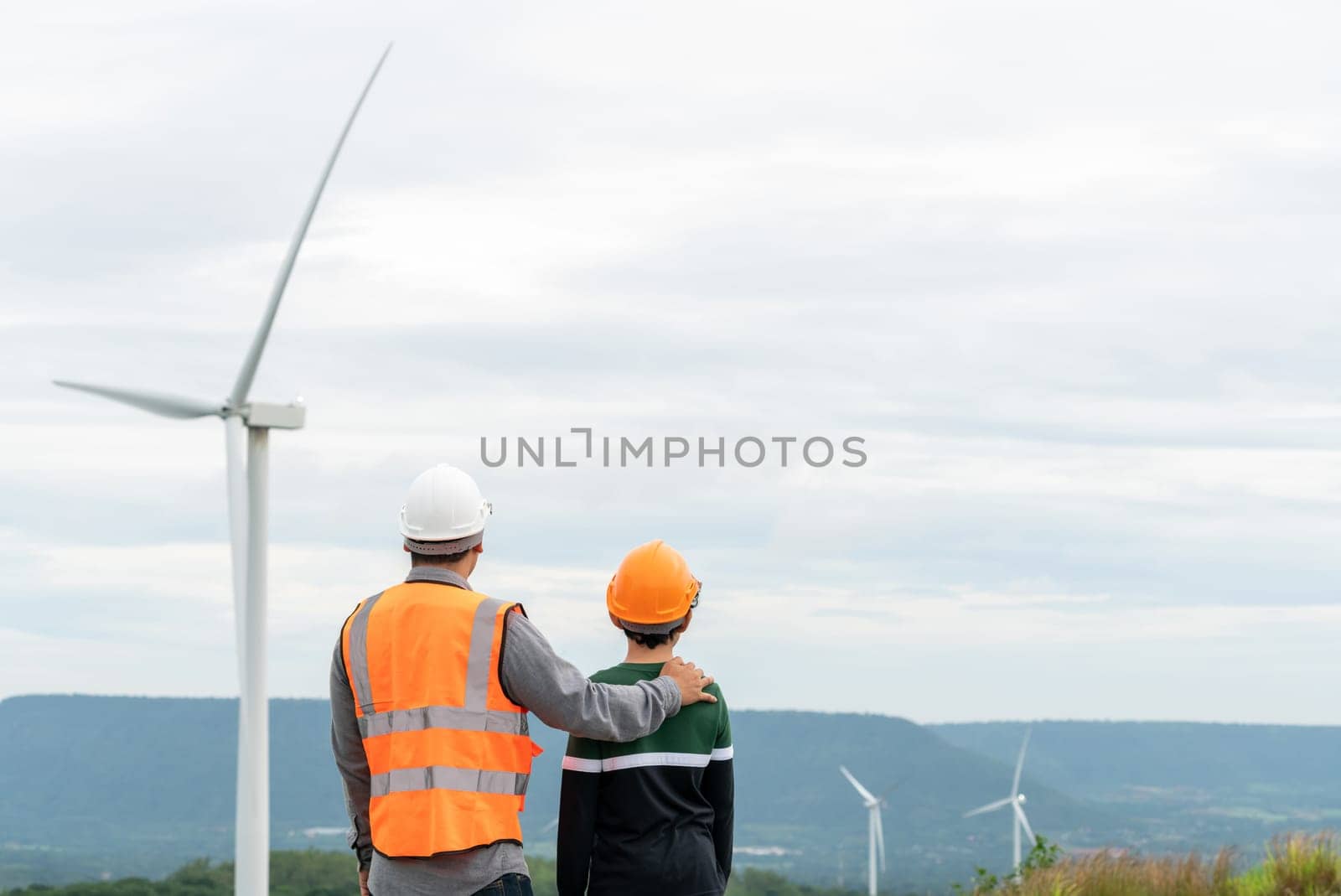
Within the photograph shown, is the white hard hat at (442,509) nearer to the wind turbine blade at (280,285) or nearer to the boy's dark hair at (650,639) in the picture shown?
the boy's dark hair at (650,639)

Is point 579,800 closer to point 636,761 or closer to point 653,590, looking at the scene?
point 636,761

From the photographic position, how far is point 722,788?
8273 mm

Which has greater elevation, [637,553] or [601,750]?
[637,553]

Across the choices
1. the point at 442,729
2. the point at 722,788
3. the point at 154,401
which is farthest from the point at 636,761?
the point at 154,401

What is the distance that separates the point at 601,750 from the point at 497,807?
2.30 feet

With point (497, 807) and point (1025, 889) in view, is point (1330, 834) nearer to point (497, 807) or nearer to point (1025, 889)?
point (1025, 889)

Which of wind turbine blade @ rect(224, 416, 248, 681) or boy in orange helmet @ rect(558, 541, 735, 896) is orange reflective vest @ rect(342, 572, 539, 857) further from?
wind turbine blade @ rect(224, 416, 248, 681)

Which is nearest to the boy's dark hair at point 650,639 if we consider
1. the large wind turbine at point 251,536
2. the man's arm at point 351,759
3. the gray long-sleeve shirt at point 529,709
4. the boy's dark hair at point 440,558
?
the gray long-sleeve shirt at point 529,709

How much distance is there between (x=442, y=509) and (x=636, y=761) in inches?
57.8

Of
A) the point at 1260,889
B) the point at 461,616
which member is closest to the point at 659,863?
the point at 461,616

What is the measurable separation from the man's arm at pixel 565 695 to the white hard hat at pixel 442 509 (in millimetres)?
537

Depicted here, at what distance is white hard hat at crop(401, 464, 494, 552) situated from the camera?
7867 mm

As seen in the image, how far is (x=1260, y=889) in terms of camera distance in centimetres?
2061

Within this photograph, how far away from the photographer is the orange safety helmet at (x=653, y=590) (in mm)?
8133
